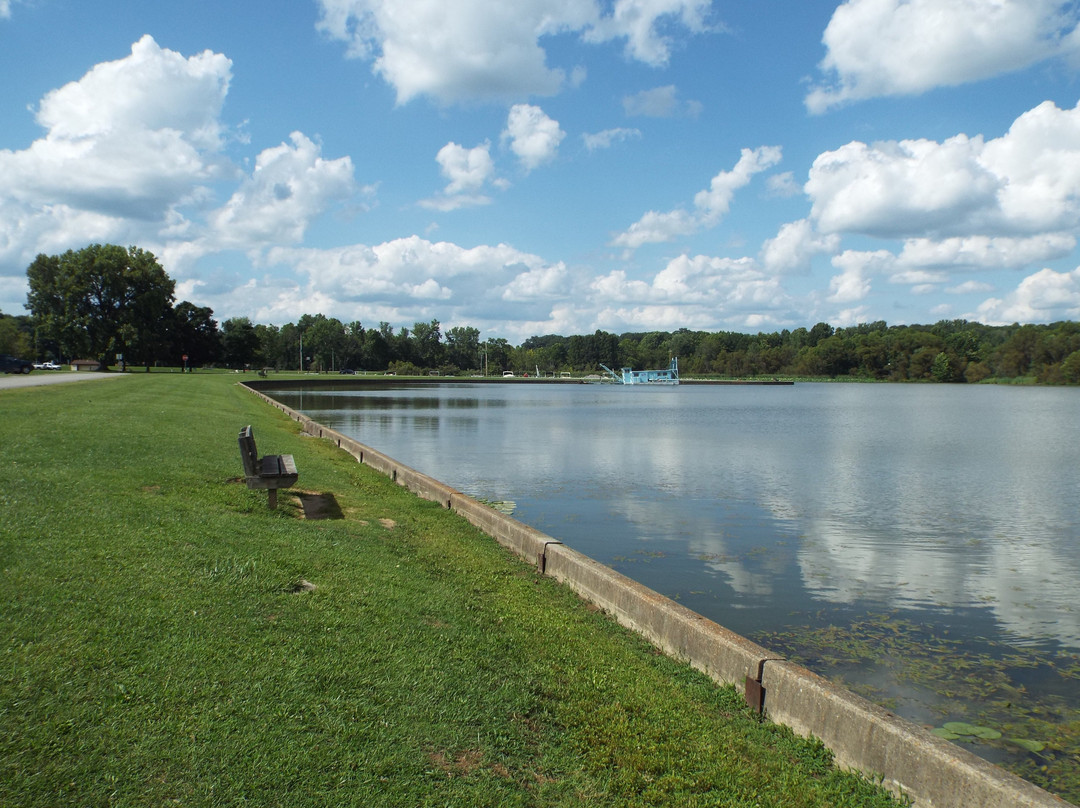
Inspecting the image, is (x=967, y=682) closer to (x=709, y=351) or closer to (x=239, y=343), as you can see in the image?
(x=239, y=343)

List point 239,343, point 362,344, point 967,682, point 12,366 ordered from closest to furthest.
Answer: point 967,682 < point 12,366 < point 239,343 < point 362,344

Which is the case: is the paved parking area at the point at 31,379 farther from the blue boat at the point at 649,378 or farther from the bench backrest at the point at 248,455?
the blue boat at the point at 649,378

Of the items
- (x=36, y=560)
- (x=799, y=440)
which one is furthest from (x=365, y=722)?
(x=799, y=440)

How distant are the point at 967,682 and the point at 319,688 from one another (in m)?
5.71

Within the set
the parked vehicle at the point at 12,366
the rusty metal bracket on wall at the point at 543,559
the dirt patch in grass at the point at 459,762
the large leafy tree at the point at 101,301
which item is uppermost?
the large leafy tree at the point at 101,301

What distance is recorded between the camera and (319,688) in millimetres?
Result: 4293

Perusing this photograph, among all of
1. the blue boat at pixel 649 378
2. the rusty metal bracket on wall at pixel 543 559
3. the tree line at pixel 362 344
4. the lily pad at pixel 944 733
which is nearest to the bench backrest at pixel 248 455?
the rusty metal bracket on wall at pixel 543 559

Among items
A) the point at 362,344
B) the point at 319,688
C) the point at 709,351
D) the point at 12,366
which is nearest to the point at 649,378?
the point at 709,351

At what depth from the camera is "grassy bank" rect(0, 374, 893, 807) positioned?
3.52 m

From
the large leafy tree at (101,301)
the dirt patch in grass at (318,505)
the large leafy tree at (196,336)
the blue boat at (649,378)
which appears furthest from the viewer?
the blue boat at (649,378)

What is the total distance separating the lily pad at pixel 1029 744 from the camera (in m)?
5.49

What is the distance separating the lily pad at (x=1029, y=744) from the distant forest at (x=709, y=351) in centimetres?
10153

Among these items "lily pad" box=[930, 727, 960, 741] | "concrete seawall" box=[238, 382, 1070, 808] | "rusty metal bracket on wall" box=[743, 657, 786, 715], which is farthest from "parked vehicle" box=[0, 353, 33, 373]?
"lily pad" box=[930, 727, 960, 741]

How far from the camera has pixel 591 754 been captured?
13.5 feet
